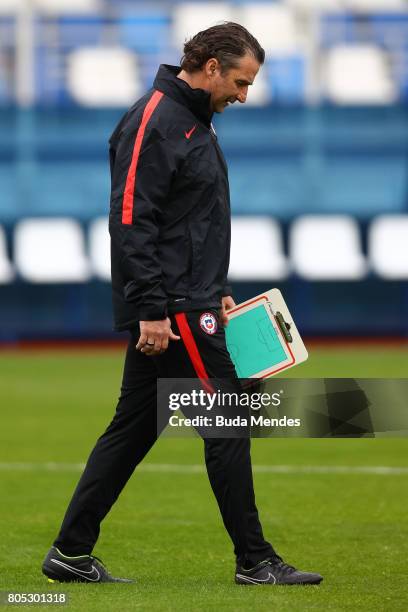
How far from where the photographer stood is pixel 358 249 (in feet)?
69.4

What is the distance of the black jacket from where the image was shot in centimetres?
515

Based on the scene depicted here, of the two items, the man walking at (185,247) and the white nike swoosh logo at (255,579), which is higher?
the man walking at (185,247)

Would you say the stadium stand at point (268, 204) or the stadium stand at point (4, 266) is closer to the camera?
the stadium stand at point (4, 266)

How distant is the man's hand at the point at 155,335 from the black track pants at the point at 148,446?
9 centimetres

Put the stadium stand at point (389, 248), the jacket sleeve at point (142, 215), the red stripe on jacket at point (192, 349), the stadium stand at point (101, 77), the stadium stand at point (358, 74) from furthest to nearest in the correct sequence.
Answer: the stadium stand at point (358, 74), the stadium stand at point (101, 77), the stadium stand at point (389, 248), the red stripe on jacket at point (192, 349), the jacket sleeve at point (142, 215)

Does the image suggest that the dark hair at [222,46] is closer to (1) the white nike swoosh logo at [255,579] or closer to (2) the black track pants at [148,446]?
(2) the black track pants at [148,446]

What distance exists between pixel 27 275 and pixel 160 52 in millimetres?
4830

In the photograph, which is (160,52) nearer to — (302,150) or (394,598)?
(302,150)

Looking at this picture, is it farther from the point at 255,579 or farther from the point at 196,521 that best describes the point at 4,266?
the point at 255,579

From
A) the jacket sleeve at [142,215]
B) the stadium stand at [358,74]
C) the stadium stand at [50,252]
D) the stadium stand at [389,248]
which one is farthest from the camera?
the stadium stand at [358,74]

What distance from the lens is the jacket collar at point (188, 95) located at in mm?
5336

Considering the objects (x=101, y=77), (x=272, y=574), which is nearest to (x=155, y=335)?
(x=272, y=574)

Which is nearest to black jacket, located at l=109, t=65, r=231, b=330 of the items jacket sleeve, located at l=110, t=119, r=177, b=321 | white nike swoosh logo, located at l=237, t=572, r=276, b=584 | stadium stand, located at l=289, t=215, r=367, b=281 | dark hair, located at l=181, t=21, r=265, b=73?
jacket sleeve, located at l=110, t=119, r=177, b=321

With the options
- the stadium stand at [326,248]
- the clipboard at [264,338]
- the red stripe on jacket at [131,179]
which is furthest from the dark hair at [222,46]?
the stadium stand at [326,248]
